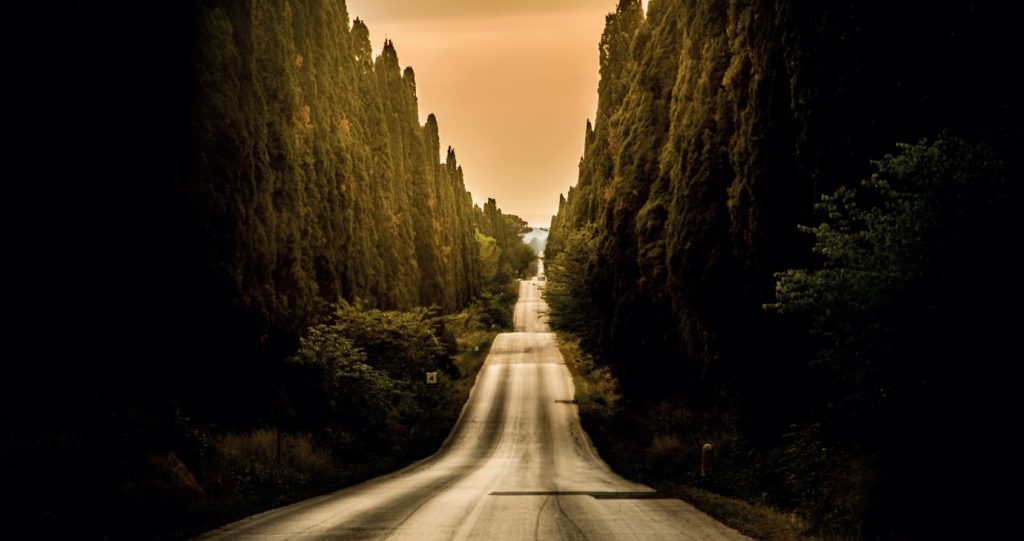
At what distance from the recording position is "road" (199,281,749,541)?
33.8ft

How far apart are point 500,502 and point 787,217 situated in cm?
824

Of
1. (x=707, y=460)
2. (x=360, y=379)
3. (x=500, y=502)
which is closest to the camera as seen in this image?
(x=500, y=502)

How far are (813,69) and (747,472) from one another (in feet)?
28.5

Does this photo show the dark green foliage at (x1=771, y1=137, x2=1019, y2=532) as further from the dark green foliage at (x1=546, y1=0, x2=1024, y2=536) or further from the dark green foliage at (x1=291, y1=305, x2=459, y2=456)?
the dark green foliage at (x1=291, y1=305, x2=459, y2=456)

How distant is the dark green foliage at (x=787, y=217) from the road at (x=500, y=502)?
2483mm

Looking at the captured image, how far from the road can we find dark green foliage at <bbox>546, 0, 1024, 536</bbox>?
248 centimetres

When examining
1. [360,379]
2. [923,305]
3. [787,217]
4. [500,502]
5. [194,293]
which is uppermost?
[787,217]

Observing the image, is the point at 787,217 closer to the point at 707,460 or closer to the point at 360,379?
the point at 707,460

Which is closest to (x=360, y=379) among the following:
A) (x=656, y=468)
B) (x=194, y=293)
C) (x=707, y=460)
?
(x=194, y=293)

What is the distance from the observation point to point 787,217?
1455 cm

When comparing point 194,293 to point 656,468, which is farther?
point 656,468

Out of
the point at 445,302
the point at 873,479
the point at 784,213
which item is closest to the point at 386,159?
the point at 445,302

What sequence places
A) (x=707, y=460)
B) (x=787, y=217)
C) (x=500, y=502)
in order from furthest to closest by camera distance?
(x=707, y=460), (x=787, y=217), (x=500, y=502)

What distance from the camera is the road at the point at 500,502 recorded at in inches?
405
